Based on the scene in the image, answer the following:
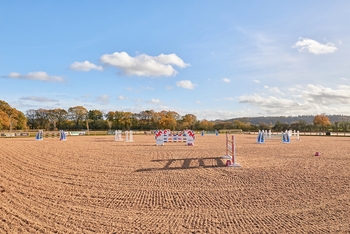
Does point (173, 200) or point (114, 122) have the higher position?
point (114, 122)

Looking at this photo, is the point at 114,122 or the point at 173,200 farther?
the point at 114,122

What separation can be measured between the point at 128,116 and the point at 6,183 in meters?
94.8

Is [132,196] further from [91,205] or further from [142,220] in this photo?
[142,220]

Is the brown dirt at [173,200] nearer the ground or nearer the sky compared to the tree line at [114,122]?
nearer the ground

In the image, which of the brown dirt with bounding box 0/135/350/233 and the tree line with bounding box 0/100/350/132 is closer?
the brown dirt with bounding box 0/135/350/233

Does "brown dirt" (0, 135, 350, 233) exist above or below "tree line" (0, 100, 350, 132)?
below

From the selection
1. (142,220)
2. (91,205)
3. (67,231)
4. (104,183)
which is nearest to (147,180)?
(104,183)

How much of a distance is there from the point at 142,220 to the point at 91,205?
158 cm

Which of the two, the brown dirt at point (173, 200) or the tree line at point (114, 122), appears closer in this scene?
the brown dirt at point (173, 200)

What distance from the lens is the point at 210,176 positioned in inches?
395

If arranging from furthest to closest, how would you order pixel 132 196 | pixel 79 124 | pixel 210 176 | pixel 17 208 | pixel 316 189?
pixel 79 124, pixel 210 176, pixel 316 189, pixel 132 196, pixel 17 208

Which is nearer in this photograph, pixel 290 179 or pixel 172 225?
pixel 172 225

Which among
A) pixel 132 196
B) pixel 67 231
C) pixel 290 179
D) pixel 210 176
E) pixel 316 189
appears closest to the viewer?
A: pixel 67 231

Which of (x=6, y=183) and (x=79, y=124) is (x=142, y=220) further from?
(x=79, y=124)
